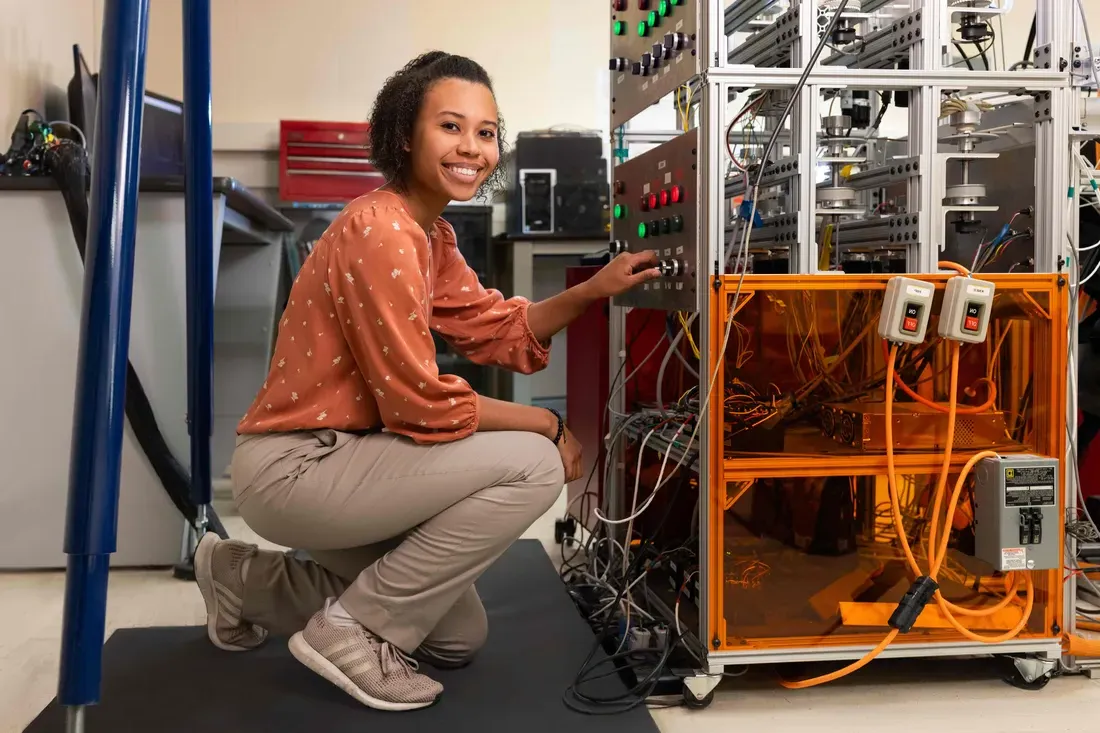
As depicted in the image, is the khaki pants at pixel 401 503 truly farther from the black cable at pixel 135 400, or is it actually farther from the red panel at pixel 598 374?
the black cable at pixel 135 400

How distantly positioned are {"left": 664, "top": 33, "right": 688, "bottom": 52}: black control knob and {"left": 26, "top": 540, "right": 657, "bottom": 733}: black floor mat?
1025mm

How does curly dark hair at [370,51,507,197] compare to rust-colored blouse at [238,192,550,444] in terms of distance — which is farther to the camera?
curly dark hair at [370,51,507,197]

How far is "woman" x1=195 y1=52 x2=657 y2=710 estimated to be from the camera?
141 centimetres

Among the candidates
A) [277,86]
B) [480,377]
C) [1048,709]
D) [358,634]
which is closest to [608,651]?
[358,634]

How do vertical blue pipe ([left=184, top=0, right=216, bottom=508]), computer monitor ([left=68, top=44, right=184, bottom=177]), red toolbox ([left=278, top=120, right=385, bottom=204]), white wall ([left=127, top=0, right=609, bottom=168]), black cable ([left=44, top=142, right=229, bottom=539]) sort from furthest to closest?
white wall ([left=127, top=0, right=609, bottom=168]) → red toolbox ([left=278, top=120, right=385, bottom=204]) → computer monitor ([left=68, top=44, right=184, bottom=177]) → black cable ([left=44, top=142, right=229, bottom=539]) → vertical blue pipe ([left=184, top=0, right=216, bottom=508])

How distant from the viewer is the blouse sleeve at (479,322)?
1790 mm

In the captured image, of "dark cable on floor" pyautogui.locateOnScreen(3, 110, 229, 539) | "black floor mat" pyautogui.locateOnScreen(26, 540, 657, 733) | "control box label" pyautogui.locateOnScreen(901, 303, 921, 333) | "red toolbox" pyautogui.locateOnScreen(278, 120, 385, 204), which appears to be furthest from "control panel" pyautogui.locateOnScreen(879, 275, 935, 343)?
"red toolbox" pyautogui.locateOnScreen(278, 120, 385, 204)

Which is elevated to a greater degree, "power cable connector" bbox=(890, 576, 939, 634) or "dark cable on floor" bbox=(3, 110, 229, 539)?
"dark cable on floor" bbox=(3, 110, 229, 539)

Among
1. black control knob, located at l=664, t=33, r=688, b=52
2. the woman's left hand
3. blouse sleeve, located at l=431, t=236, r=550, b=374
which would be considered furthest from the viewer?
blouse sleeve, located at l=431, t=236, r=550, b=374

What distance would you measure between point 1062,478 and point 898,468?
26cm

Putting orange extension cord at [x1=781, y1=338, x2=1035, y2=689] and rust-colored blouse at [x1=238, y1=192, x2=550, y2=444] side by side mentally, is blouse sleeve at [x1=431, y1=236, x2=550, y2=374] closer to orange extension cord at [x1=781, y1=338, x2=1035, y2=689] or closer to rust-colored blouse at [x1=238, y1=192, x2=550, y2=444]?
rust-colored blouse at [x1=238, y1=192, x2=550, y2=444]

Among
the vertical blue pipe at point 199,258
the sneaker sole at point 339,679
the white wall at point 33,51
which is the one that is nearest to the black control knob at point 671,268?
the sneaker sole at point 339,679

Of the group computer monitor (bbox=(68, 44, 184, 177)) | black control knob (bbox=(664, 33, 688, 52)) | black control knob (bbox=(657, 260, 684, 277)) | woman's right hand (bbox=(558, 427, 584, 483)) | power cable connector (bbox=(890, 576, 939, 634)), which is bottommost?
power cable connector (bbox=(890, 576, 939, 634))

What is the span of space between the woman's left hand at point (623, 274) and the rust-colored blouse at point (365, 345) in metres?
0.31
